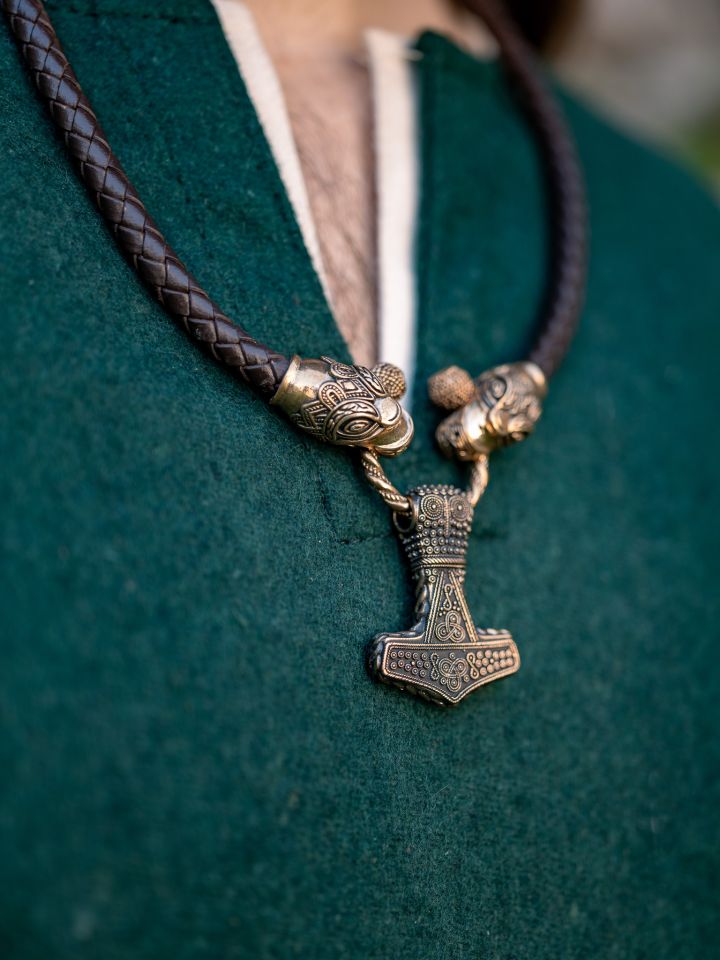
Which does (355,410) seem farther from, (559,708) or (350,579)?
(559,708)

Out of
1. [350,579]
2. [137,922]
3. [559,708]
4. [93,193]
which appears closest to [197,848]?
[137,922]

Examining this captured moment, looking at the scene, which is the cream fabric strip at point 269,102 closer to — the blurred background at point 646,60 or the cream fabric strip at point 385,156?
the cream fabric strip at point 385,156

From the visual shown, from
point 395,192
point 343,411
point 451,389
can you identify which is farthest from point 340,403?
point 395,192

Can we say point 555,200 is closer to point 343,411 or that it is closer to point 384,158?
point 384,158

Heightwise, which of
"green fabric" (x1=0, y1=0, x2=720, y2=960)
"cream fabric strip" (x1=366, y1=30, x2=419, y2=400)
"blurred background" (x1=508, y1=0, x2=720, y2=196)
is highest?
"blurred background" (x1=508, y1=0, x2=720, y2=196)

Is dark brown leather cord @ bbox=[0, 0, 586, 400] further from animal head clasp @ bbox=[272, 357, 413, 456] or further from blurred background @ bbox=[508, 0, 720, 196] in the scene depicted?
blurred background @ bbox=[508, 0, 720, 196]

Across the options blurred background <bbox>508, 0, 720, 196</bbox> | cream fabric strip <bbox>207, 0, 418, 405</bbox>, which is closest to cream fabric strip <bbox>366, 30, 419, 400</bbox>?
cream fabric strip <bbox>207, 0, 418, 405</bbox>
